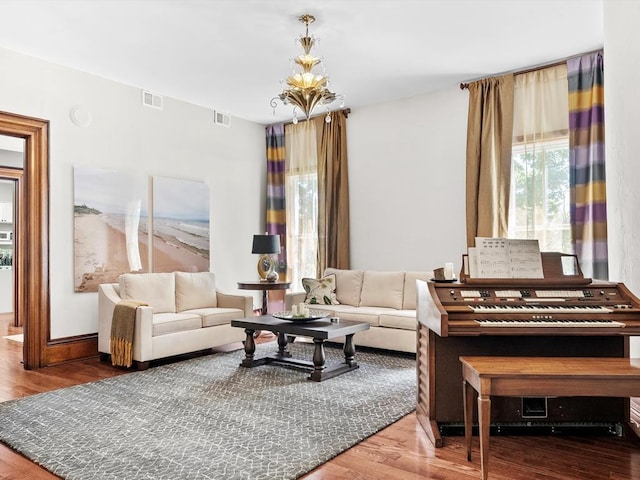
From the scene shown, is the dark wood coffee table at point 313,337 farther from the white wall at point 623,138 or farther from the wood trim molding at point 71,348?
the white wall at point 623,138

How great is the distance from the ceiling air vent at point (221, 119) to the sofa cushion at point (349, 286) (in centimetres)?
260

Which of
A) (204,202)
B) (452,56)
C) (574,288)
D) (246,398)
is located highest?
(452,56)

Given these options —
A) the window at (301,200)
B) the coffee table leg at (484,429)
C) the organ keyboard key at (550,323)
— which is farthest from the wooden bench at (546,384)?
the window at (301,200)

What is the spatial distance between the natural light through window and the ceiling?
912mm

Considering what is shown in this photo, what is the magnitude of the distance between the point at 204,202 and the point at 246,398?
3.41m

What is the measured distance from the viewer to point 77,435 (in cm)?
295

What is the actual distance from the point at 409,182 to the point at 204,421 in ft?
12.9

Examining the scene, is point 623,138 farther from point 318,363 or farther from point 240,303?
point 240,303

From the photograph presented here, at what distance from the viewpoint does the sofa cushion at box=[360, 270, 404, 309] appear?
562 centimetres

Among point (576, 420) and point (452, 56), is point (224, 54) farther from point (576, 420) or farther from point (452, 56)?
point (576, 420)

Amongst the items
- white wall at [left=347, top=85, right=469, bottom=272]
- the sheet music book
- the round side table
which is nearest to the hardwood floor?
the sheet music book

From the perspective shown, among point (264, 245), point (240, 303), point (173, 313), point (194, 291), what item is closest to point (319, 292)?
point (240, 303)

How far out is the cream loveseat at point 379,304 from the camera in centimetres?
501

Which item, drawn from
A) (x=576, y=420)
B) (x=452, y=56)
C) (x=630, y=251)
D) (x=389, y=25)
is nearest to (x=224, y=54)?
(x=389, y=25)
